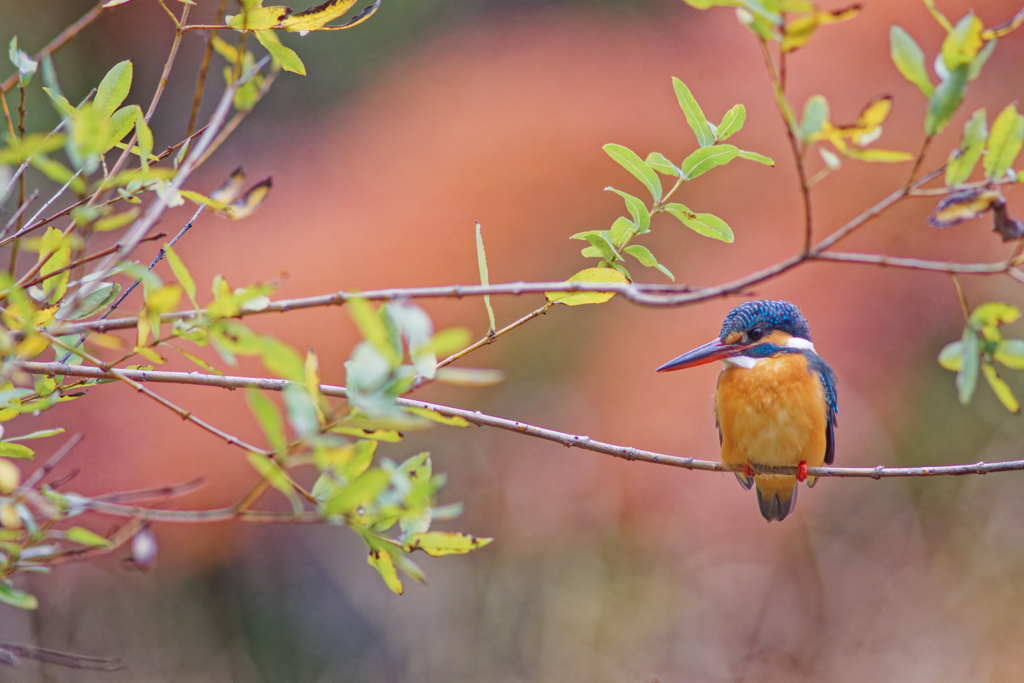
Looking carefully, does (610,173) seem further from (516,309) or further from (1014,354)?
(1014,354)

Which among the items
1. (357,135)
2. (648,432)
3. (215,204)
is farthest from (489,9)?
(215,204)

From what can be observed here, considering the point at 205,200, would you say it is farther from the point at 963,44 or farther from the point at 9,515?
the point at 963,44

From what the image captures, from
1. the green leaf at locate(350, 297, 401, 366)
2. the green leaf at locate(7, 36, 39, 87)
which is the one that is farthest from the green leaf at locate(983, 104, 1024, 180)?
the green leaf at locate(7, 36, 39, 87)

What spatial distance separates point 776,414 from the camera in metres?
1.78

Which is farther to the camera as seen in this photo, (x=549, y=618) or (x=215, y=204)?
(x=549, y=618)

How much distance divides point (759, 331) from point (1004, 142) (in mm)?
1162

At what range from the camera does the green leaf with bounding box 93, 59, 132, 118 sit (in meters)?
0.89

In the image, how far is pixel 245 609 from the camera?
3689 mm

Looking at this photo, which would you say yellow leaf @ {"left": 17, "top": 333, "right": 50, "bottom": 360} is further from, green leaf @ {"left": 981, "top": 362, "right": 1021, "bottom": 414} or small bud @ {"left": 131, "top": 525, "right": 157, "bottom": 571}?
green leaf @ {"left": 981, "top": 362, "right": 1021, "bottom": 414}

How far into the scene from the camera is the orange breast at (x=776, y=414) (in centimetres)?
177

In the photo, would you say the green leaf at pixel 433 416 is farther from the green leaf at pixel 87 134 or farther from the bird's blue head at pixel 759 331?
the bird's blue head at pixel 759 331

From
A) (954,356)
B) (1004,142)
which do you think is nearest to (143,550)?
(954,356)

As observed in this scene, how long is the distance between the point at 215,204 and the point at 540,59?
451cm

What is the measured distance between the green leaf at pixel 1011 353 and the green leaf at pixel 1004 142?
159 millimetres
